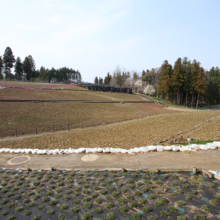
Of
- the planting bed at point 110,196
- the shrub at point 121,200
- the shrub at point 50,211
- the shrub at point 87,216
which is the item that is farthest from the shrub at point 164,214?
the shrub at point 50,211

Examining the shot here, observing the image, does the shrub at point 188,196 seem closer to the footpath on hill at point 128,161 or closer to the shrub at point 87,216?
the footpath on hill at point 128,161

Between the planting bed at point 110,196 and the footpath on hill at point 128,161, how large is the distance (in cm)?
75

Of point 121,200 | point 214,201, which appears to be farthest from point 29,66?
point 214,201

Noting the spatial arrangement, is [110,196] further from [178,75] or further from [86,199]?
[178,75]

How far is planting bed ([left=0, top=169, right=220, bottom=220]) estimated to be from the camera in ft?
14.0

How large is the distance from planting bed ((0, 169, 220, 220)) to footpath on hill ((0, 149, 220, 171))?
0.75 m

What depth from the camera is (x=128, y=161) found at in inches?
305

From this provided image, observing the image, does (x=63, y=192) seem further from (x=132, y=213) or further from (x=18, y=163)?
(x=18, y=163)

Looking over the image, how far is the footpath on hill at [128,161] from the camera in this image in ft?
22.6

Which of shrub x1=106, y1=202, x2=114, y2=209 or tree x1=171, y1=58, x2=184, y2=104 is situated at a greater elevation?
tree x1=171, y1=58, x2=184, y2=104

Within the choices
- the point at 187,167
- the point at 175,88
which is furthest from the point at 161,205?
the point at 175,88

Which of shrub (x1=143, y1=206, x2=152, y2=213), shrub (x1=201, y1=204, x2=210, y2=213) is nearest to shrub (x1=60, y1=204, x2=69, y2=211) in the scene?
shrub (x1=143, y1=206, x2=152, y2=213)

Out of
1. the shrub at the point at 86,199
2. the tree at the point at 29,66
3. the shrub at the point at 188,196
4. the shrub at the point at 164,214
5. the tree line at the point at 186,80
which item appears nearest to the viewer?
the shrub at the point at 164,214

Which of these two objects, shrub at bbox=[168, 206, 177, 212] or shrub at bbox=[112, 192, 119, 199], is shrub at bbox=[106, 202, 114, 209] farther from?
shrub at bbox=[168, 206, 177, 212]
